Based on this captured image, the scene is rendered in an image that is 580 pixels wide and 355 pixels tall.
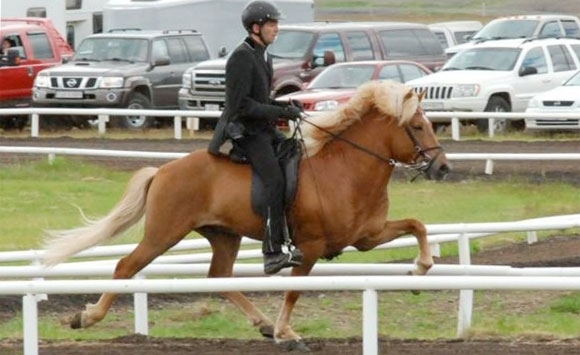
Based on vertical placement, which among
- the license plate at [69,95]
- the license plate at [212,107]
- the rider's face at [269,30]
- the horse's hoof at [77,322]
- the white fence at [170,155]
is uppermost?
the rider's face at [269,30]

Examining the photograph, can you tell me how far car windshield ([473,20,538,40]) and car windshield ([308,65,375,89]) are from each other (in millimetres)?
10972

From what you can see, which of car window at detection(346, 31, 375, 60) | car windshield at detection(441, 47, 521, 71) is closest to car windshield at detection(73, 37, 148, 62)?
car window at detection(346, 31, 375, 60)

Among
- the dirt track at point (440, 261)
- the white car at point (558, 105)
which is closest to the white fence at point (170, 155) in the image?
the dirt track at point (440, 261)

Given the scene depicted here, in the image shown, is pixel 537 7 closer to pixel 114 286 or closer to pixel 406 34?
pixel 406 34

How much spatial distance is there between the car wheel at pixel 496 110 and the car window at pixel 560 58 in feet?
7.83

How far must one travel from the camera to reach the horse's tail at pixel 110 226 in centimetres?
1177

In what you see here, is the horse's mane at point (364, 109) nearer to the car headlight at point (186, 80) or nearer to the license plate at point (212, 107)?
the car headlight at point (186, 80)

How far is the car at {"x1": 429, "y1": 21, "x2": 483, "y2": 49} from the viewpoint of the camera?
48188 mm

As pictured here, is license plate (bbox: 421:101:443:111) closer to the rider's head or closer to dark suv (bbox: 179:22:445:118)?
dark suv (bbox: 179:22:445:118)

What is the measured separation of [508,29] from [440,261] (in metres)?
26.5

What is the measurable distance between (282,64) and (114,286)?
23.9 metres

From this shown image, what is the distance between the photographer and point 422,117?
1180 cm

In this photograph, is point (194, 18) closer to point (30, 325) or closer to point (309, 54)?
point (309, 54)

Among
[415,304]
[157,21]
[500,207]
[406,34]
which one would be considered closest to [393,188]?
[500,207]
